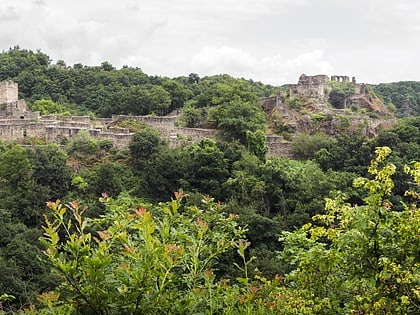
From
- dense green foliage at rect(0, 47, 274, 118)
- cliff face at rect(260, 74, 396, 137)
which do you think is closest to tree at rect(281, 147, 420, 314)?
cliff face at rect(260, 74, 396, 137)

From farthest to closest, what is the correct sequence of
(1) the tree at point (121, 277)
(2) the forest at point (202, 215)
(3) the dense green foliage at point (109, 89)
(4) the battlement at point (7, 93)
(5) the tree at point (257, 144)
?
(4) the battlement at point (7, 93) < (3) the dense green foliage at point (109, 89) < (5) the tree at point (257, 144) < (2) the forest at point (202, 215) < (1) the tree at point (121, 277)

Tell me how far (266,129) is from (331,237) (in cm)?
2658

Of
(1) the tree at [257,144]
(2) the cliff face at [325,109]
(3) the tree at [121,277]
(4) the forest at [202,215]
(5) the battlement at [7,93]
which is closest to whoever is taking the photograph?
(3) the tree at [121,277]

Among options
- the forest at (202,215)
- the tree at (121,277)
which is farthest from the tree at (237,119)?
the tree at (121,277)

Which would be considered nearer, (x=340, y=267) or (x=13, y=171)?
(x=340, y=267)

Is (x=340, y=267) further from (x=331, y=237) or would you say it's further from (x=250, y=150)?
(x=250, y=150)

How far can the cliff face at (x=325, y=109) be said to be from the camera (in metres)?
31.4

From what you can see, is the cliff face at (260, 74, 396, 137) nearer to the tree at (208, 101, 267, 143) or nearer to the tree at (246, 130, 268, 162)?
the tree at (208, 101, 267, 143)

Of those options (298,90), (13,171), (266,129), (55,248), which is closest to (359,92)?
(298,90)

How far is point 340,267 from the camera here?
5.99 meters

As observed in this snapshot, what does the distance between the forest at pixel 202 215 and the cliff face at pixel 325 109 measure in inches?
48.8

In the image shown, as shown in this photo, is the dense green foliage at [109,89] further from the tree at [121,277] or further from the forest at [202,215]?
the tree at [121,277]

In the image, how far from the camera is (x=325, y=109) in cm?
3344

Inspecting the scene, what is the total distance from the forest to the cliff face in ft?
4.07
